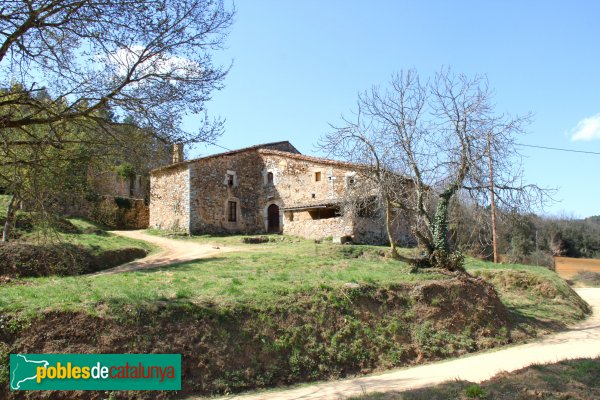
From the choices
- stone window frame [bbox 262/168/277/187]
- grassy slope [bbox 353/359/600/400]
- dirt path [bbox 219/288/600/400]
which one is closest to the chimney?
dirt path [bbox 219/288/600/400]

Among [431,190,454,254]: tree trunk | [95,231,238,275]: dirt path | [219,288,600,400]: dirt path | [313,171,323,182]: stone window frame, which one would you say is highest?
[313,171,323,182]: stone window frame

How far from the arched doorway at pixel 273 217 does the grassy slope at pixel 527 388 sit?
79.0ft

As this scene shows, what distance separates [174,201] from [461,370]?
2306cm

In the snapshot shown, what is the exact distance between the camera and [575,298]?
18.8m

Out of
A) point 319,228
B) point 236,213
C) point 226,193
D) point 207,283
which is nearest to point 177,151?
point 207,283

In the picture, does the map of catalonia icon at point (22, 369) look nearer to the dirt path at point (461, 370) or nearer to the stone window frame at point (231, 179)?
the dirt path at point (461, 370)

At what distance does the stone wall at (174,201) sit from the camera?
28.8m

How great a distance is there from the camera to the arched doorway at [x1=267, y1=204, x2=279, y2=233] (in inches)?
1240

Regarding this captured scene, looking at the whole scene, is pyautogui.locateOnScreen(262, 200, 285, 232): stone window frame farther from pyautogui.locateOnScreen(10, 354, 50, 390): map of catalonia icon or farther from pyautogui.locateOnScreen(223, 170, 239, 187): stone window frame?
pyautogui.locateOnScreen(10, 354, 50, 390): map of catalonia icon

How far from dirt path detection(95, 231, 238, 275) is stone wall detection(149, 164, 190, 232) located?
2.26m

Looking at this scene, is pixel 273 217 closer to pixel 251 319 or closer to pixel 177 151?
pixel 251 319

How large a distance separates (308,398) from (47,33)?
25.6 feet

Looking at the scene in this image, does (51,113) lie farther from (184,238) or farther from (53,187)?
(184,238)

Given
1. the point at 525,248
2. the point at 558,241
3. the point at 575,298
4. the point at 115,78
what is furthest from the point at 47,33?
the point at 558,241
